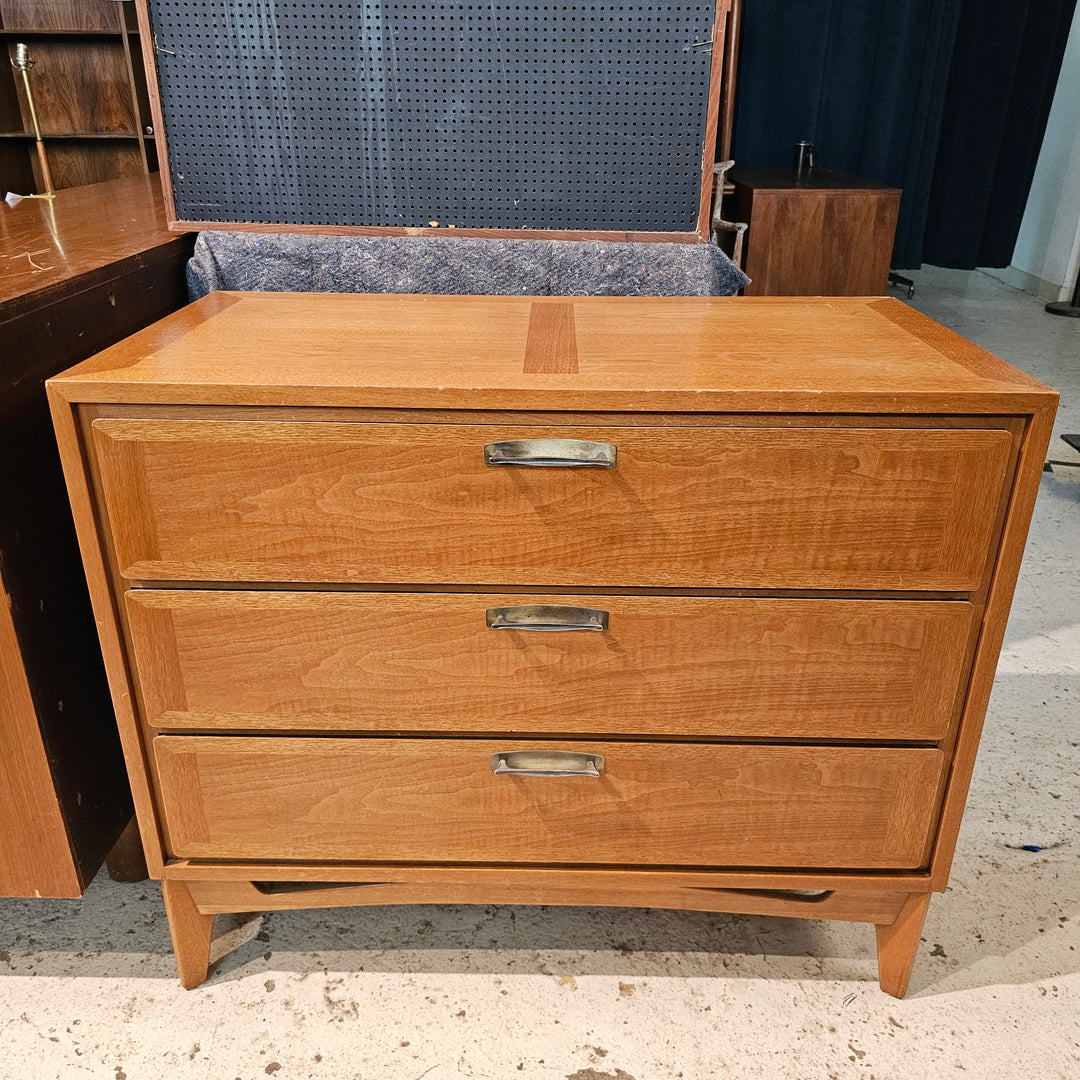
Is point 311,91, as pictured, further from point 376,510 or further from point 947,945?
point 947,945

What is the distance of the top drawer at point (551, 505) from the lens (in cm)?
86

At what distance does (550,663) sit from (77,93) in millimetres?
4525

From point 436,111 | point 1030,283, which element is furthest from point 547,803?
point 1030,283

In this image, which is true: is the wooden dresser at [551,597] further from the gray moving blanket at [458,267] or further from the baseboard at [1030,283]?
the baseboard at [1030,283]

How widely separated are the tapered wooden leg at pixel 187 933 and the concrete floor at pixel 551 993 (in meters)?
0.03

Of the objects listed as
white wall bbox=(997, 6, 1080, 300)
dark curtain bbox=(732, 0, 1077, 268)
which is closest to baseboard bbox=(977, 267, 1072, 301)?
white wall bbox=(997, 6, 1080, 300)

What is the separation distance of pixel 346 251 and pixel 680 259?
0.50m

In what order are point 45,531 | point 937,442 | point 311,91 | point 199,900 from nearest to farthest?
point 937,442, point 45,531, point 199,900, point 311,91

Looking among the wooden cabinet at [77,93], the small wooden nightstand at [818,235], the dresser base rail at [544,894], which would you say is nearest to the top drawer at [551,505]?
the dresser base rail at [544,894]

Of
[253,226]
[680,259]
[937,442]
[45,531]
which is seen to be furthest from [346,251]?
[937,442]

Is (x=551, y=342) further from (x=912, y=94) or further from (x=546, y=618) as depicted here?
(x=912, y=94)

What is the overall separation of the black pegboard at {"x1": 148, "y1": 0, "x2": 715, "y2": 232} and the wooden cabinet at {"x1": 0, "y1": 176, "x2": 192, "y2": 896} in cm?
24

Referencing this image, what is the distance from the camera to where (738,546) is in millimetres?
906

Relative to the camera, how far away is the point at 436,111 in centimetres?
132
